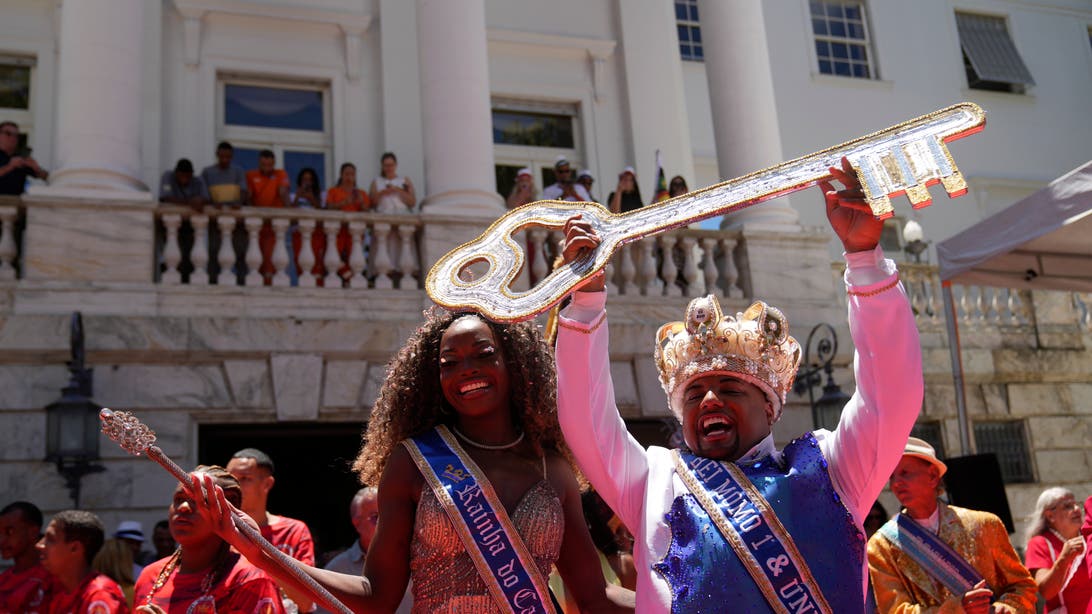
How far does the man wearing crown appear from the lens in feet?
8.68

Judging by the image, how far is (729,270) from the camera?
11.4m

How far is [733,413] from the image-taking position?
9.46 ft

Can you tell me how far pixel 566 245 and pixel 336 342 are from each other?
7.07 metres

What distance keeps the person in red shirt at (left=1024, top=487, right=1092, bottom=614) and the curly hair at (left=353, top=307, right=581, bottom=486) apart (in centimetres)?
352

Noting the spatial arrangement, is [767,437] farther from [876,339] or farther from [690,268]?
[690,268]

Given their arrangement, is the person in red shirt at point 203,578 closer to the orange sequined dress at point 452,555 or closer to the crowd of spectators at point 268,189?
the orange sequined dress at point 452,555

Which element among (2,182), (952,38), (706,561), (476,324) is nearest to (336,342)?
(2,182)

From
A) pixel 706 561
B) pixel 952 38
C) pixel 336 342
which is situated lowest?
pixel 706 561

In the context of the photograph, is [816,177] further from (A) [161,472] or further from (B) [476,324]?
(A) [161,472]

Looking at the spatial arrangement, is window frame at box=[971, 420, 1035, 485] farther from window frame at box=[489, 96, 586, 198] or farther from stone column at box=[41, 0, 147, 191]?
stone column at box=[41, 0, 147, 191]

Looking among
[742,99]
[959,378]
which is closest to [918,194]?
[959,378]

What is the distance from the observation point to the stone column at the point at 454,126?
10.5 m

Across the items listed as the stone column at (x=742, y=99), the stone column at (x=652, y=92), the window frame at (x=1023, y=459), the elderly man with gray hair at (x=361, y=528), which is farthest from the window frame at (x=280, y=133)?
the window frame at (x=1023, y=459)

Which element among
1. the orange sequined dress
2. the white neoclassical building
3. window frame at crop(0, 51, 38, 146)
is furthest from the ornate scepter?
window frame at crop(0, 51, 38, 146)
